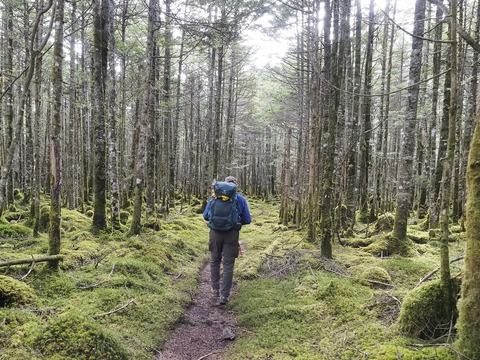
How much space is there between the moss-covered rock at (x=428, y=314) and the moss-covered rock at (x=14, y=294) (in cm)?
450

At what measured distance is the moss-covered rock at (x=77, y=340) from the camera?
3.32 metres

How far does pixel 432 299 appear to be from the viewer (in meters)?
3.62

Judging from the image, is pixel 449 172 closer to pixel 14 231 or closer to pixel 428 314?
pixel 428 314

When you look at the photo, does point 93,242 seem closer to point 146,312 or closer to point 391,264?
point 146,312

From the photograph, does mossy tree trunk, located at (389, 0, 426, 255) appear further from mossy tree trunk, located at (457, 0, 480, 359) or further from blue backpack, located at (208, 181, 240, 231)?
mossy tree trunk, located at (457, 0, 480, 359)

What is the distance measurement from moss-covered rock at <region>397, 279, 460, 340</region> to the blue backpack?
10.6 ft

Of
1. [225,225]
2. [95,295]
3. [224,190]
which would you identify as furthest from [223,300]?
[95,295]

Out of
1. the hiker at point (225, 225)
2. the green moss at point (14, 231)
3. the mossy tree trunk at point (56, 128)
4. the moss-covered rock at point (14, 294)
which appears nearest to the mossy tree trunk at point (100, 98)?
the green moss at point (14, 231)

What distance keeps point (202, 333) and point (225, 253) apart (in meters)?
1.62

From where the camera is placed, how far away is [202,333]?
5.05 meters

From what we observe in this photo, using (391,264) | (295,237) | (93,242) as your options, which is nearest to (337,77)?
(391,264)

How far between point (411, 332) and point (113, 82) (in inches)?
400

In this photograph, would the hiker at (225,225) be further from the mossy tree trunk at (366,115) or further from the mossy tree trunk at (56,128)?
the mossy tree trunk at (366,115)

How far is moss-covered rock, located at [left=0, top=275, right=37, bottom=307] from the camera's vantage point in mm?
4004
